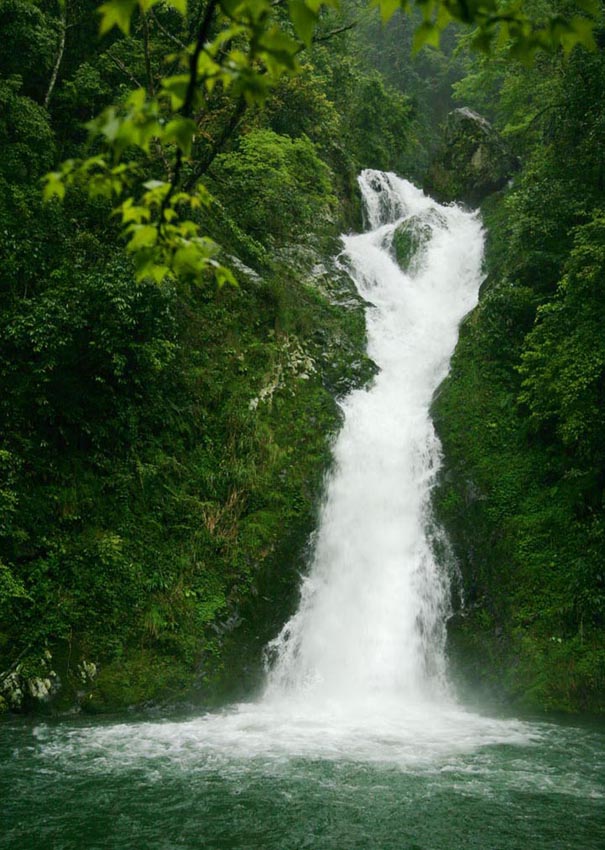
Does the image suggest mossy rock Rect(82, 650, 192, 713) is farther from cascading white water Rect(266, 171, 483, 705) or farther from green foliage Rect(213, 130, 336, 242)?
green foliage Rect(213, 130, 336, 242)

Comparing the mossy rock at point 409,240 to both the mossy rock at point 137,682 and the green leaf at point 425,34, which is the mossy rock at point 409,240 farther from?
the green leaf at point 425,34

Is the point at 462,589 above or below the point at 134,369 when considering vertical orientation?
below

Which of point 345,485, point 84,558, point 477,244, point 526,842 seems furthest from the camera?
point 477,244

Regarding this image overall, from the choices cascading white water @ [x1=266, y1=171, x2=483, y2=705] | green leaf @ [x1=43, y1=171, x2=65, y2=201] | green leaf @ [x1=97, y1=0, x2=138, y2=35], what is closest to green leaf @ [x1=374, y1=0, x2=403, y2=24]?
green leaf @ [x1=97, y1=0, x2=138, y2=35]

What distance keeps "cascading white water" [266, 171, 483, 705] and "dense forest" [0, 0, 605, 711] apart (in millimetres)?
491

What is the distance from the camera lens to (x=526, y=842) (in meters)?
5.27

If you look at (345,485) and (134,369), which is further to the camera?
(345,485)

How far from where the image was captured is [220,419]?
1347 centimetres

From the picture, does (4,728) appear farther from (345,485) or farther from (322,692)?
(345,485)

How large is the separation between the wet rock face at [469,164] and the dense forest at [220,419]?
34.2 feet

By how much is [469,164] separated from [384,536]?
2169cm

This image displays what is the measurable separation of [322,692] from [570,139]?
13690 mm

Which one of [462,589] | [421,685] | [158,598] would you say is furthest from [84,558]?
[462,589]

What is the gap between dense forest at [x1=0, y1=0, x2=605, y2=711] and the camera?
980 cm
